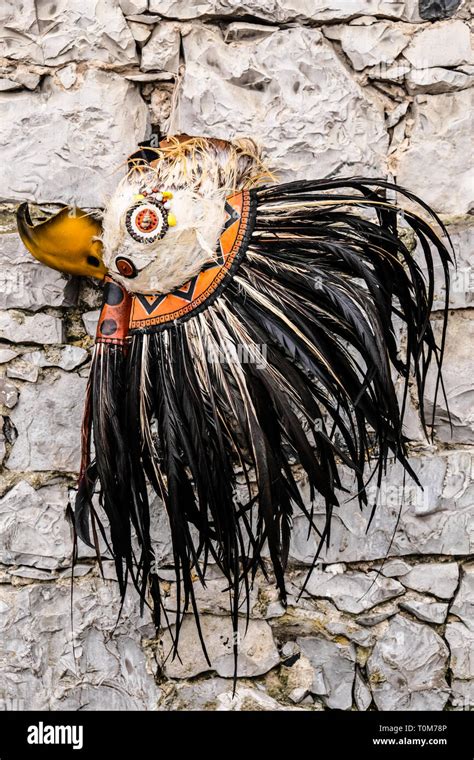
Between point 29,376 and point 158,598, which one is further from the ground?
point 29,376

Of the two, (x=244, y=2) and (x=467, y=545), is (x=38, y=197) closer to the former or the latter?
(x=244, y=2)

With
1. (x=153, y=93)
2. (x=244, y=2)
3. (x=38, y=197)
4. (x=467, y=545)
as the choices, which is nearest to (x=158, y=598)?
(x=467, y=545)

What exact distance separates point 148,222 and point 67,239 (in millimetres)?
211

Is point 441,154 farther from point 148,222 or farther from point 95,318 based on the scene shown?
point 95,318

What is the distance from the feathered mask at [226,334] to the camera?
1070 mm

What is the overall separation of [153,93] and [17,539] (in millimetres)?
942

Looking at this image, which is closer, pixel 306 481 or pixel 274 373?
pixel 274 373

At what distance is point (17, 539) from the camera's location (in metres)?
1.39

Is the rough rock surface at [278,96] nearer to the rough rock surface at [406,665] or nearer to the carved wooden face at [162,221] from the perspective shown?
the carved wooden face at [162,221]

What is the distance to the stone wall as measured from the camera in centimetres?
134

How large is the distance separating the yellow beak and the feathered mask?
0.08m

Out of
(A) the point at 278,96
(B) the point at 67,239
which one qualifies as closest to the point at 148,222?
(B) the point at 67,239

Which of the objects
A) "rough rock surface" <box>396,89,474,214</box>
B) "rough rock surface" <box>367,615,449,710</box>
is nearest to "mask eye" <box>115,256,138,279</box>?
"rough rock surface" <box>396,89,474,214</box>

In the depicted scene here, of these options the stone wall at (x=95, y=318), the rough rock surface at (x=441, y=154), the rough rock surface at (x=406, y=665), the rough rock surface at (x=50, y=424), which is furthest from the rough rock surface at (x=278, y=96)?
the rough rock surface at (x=406, y=665)
